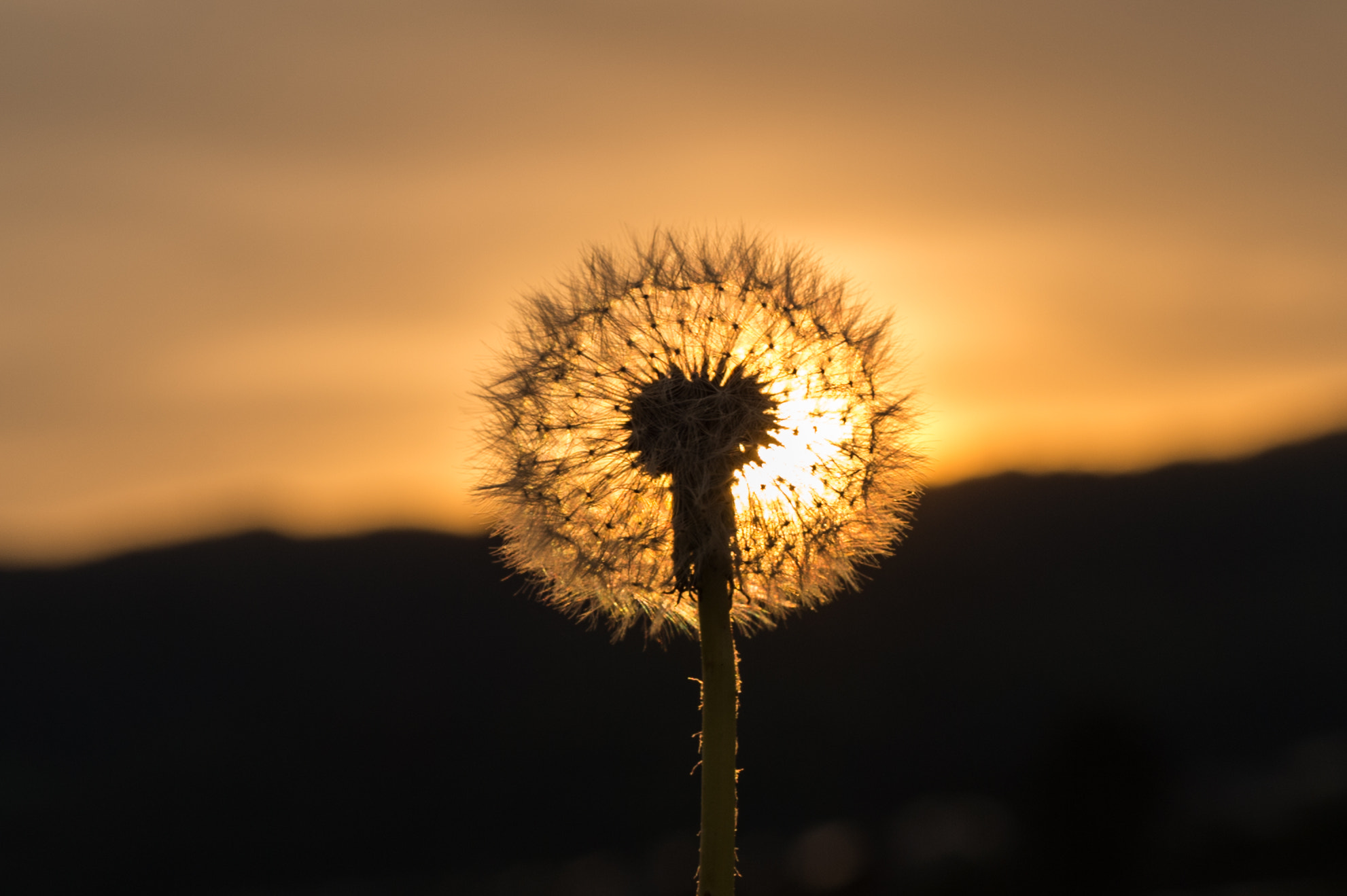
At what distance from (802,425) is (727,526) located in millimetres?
644

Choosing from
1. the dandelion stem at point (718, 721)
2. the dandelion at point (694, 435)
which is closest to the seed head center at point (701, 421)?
the dandelion at point (694, 435)

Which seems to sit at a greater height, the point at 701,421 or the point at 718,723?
the point at 701,421

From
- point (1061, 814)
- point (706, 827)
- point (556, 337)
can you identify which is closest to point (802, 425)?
point (556, 337)

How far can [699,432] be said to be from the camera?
3.97 meters

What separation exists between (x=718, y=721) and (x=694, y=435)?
43.9 inches

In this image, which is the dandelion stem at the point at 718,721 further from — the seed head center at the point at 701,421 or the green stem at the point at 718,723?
the seed head center at the point at 701,421

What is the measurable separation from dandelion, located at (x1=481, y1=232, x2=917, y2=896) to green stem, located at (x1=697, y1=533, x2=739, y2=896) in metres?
0.18

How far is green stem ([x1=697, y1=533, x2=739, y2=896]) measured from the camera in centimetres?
356

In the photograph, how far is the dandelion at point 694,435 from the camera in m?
4.09

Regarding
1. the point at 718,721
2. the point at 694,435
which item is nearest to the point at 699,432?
the point at 694,435

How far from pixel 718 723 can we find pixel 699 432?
1141 mm

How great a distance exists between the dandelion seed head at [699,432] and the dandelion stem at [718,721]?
245 millimetres

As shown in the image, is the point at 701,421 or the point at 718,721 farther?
the point at 701,421

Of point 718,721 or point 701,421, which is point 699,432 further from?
point 718,721
